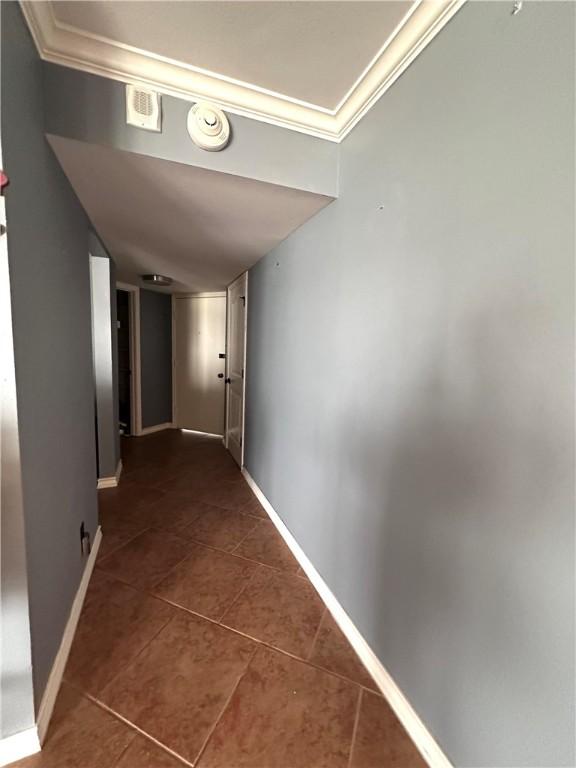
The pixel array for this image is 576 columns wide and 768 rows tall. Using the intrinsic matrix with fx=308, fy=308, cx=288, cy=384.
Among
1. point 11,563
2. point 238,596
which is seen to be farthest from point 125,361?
point 11,563

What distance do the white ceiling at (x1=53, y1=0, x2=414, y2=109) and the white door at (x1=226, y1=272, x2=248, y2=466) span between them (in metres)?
2.06

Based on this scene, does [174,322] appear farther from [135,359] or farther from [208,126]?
[208,126]

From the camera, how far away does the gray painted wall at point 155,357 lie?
450 cm

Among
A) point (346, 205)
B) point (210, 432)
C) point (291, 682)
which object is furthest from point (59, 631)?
point (210, 432)

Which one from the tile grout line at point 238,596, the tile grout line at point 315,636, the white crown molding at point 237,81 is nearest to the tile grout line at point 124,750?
the tile grout line at point 238,596

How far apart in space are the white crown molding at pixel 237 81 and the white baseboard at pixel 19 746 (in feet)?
7.38

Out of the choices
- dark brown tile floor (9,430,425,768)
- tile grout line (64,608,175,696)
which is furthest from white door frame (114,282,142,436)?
tile grout line (64,608,175,696)

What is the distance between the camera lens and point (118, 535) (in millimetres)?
2176

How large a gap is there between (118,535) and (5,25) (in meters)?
2.48

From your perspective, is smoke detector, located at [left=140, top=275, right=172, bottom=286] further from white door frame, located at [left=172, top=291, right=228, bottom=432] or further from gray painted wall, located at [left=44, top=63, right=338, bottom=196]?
gray painted wall, located at [left=44, top=63, right=338, bottom=196]

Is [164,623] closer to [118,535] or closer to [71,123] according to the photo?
[118,535]

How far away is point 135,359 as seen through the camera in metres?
4.36

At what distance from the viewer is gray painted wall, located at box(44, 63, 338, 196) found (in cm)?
117

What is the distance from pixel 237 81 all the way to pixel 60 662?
244 cm
